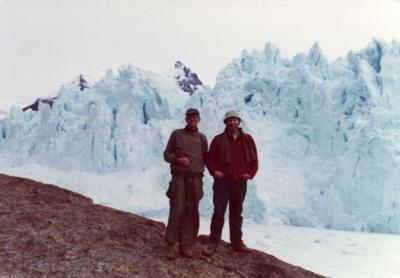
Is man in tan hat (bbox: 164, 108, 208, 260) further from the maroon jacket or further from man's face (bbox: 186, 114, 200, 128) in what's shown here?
the maroon jacket

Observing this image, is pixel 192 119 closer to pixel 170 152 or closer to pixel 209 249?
pixel 170 152

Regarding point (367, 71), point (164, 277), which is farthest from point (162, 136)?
point (164, 277)

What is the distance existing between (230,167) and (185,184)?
19.1 inches

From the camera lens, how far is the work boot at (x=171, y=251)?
457 centimetres

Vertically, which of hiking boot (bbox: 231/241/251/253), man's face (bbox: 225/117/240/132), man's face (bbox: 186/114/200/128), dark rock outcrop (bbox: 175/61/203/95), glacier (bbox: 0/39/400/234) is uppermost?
dark rock outcrop (bbox: 175/61/203/95)

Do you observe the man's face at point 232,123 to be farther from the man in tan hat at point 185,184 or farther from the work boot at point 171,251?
the work boot at point 171,251

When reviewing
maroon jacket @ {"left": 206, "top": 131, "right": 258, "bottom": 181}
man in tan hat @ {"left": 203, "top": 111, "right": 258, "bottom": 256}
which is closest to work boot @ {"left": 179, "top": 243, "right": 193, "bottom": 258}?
man in tan hat @ {"left": 203, "top": 111, "right": 258, "bottom": 256}

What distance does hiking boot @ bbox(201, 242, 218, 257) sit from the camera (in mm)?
4855

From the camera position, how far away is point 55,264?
433 cm

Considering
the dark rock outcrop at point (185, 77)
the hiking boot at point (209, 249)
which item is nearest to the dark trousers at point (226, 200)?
the hiking boot at point (209, 249)

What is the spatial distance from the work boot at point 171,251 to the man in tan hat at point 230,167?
397 millimetres

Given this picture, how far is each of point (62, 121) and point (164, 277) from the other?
27.9 m

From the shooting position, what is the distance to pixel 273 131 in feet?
92.1

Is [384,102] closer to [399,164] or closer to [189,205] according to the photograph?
[399,164]
